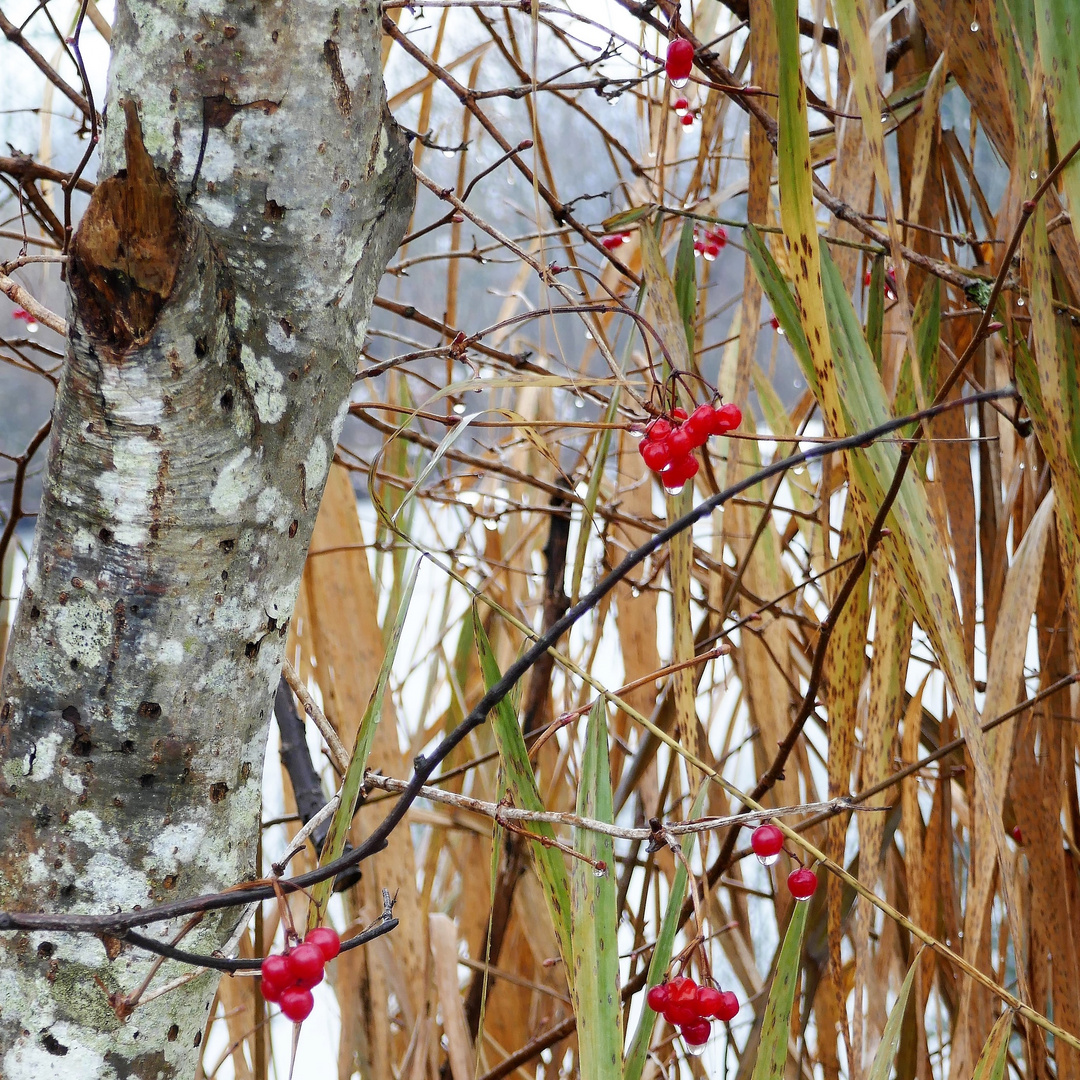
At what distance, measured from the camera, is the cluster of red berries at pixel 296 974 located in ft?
0.84

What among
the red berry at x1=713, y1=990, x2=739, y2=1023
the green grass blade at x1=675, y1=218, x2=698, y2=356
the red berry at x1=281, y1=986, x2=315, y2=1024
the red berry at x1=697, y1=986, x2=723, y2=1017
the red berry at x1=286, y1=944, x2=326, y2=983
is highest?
the green grass blade at x1=675, y1=218, x2=698, y2=356

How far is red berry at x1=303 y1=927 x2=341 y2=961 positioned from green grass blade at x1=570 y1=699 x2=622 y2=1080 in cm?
9

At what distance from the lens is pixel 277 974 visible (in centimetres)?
26

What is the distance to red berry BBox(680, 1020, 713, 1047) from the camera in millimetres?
345

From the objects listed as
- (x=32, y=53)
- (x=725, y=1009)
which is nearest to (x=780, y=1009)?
(x=725, y=1009)

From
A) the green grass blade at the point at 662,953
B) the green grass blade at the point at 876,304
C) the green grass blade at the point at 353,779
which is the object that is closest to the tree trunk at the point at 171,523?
the green grass blade at the point at 353,779

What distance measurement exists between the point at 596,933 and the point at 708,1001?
0.06 m

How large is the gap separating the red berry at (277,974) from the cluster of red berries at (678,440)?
243mm

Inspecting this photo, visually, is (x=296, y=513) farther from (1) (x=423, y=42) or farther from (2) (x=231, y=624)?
(1) (x=423, y=42)

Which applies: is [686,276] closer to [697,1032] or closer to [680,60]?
[680,60]

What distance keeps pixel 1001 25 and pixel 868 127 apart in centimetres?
7

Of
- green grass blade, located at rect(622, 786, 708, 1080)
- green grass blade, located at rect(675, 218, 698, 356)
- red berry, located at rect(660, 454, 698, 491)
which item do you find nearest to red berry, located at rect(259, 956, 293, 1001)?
green grass blade, located at rect(622, 786, 708, 1080)

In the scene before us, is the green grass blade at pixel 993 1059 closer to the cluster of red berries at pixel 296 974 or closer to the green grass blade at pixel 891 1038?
the green grass blade at pixel 891 1038

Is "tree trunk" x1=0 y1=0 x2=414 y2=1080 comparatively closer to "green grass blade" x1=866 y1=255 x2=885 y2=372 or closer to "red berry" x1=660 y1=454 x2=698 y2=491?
"red berry" x1=660 y1=454 x2=698 y2=491
